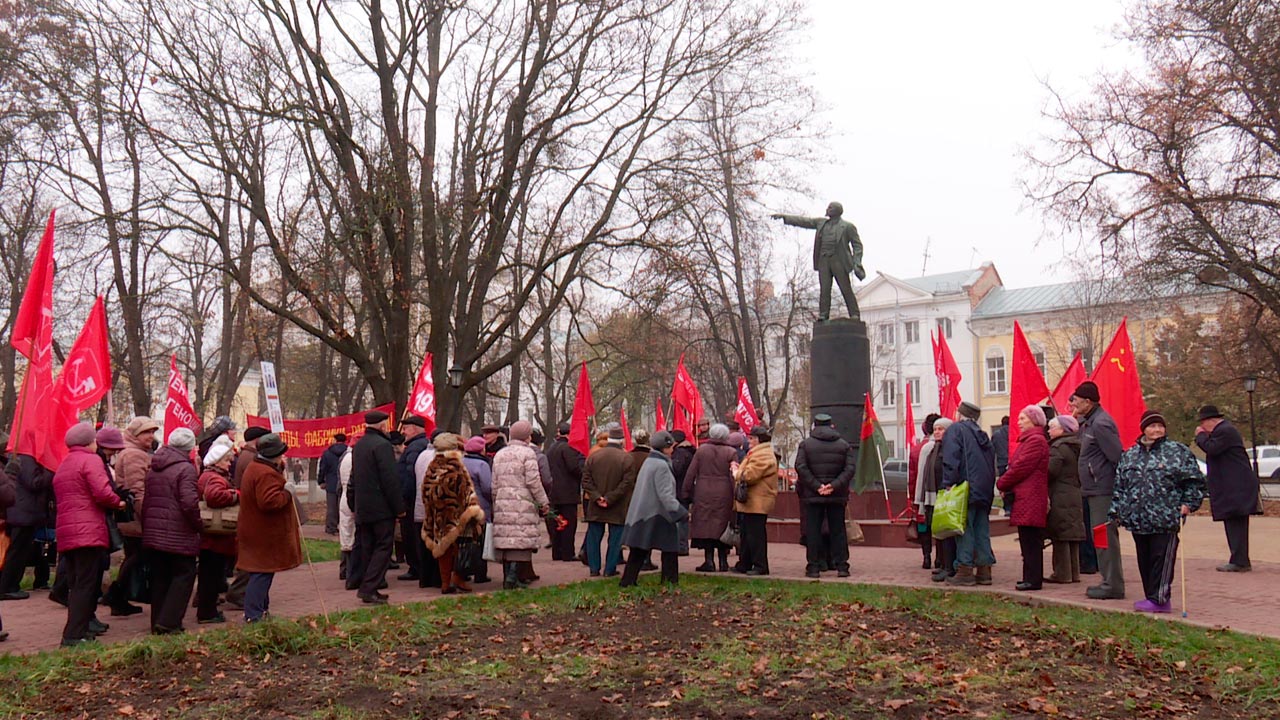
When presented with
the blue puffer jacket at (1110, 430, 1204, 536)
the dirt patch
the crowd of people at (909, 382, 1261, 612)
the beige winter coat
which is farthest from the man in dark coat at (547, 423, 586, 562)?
the blue puffer jacket at (1110, 430, 1204, 536)

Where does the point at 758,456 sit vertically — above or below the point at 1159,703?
above

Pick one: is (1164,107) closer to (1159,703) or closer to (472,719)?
(1159,703)

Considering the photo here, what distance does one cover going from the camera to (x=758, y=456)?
12.0 m

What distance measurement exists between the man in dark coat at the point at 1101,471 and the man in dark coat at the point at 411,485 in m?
6.76

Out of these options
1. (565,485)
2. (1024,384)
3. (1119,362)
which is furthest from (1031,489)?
(565,485)

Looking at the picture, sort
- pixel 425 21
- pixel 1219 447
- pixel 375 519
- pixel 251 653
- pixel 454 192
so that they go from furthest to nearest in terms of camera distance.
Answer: pixel 454 192, pixel 425 21, pixel 1219 447, pixel 375 519, pixel 251 653

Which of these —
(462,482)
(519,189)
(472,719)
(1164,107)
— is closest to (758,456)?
(462,482)

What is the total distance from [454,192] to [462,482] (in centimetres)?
1242

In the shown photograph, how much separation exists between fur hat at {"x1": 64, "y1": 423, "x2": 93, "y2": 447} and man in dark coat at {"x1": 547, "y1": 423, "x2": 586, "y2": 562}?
6.47m

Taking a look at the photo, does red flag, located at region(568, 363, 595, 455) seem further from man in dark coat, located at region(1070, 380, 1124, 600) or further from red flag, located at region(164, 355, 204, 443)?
man in dark coat, located at region(1070, 380, 1124, 600)

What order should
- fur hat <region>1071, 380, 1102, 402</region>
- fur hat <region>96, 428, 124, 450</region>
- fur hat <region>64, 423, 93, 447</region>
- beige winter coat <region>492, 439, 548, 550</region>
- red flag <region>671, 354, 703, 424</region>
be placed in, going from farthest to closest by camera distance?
red flag <region>671, 354, 703, 424</region>
beige winter coat <region>492, 439, 548, 550</region>
fur hat <region>1071, 380, 1102, 402</region>
fur hat <region>96, 428, 124, 450</region>
fur hat <region>64, 423, 93, 447</region>

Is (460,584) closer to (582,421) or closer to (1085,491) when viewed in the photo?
(1085,491)

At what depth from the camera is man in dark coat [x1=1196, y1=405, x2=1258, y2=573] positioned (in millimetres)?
11531

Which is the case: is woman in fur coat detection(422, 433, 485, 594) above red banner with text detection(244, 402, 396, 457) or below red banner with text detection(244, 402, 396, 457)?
below
